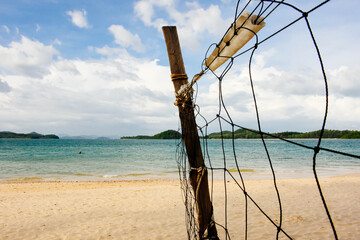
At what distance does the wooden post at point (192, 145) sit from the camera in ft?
7.60

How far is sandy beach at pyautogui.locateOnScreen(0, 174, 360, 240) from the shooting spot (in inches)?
165

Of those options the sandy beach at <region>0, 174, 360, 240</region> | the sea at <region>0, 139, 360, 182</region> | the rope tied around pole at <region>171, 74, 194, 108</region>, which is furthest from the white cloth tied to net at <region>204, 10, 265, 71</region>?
the sandy beach at <region>0, 174, 360, 240</region>

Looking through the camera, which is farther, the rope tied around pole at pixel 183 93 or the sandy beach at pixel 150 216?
the sandy beach at pixel 150 216

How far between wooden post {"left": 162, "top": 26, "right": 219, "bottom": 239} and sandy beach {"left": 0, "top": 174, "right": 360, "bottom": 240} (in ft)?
6.64

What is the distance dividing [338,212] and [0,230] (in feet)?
22.8

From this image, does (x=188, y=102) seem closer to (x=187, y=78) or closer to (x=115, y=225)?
(x=187, y=78)

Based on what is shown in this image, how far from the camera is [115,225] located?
15.1 ft

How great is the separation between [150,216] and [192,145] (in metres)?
3.46

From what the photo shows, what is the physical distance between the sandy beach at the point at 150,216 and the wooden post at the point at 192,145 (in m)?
2.02

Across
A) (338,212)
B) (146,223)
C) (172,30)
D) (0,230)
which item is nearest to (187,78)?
(172,30)

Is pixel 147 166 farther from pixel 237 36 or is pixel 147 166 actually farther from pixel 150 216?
pixel 237 36

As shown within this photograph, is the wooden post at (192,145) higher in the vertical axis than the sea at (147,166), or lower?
higher

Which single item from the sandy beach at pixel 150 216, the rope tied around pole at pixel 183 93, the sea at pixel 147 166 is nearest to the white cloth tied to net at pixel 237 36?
the rope tied around pole at pixel 183 93

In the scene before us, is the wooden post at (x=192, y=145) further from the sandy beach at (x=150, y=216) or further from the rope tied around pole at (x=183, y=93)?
the sandy beach at (x=150, y=216)
